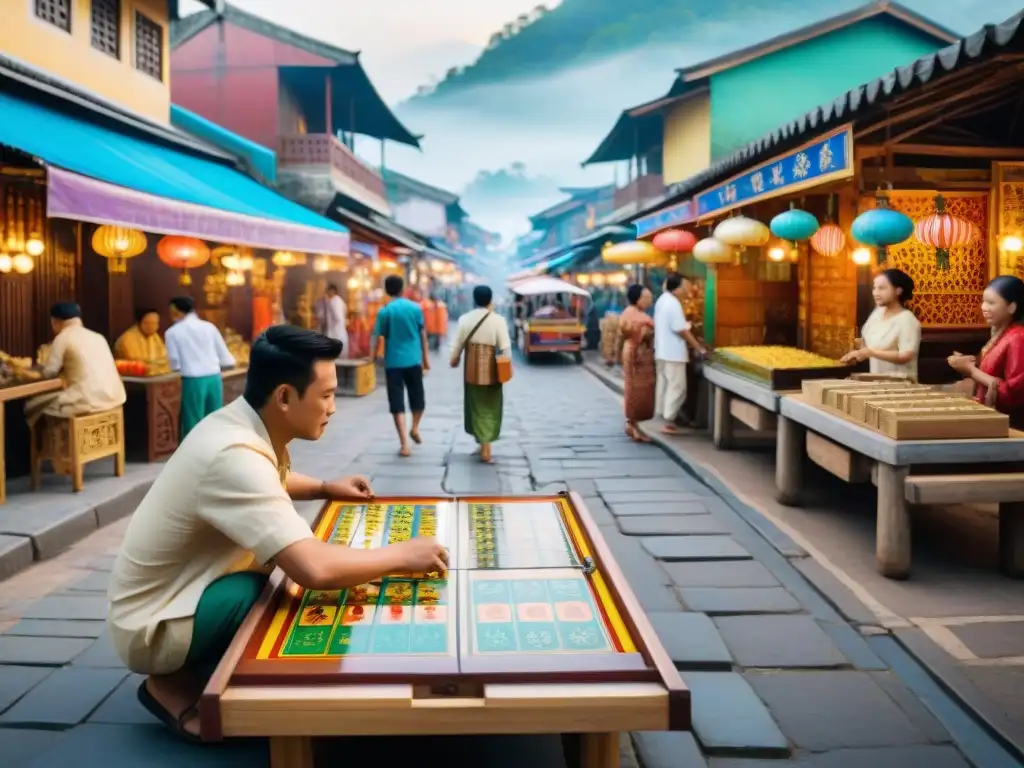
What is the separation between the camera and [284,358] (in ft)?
10.4

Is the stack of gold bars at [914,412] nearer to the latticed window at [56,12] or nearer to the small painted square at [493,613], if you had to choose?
the small painted square at [493,613]

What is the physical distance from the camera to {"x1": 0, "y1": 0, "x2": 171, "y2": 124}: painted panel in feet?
33.6

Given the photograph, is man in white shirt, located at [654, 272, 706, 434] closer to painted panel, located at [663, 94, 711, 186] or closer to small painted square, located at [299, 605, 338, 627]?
small painted square, located at [299, 605, 338, 627]

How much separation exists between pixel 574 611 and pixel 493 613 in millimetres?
274

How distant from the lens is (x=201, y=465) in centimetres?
299

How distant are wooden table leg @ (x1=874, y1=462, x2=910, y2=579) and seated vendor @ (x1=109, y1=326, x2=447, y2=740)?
3524mm

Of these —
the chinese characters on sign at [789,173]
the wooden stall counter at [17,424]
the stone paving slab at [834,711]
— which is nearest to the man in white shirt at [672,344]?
the chinese characters on sign at [789,173]

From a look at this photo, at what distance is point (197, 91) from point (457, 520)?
2100cm

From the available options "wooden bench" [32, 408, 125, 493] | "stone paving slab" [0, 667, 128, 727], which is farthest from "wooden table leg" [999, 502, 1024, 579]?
"wooden bench" [32, 408, 125, 493]

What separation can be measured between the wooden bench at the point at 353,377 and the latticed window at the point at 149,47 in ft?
18.7

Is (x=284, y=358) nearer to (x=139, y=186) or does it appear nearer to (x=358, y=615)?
(x=358, y=615)

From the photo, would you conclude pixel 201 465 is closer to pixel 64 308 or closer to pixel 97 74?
pixel 64 308

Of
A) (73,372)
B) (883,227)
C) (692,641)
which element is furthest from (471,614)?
(73,372)

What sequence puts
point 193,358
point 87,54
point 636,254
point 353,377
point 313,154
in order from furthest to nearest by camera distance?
point 313,154
point 353,377
point 636,254
point 87,54
point 193,358
